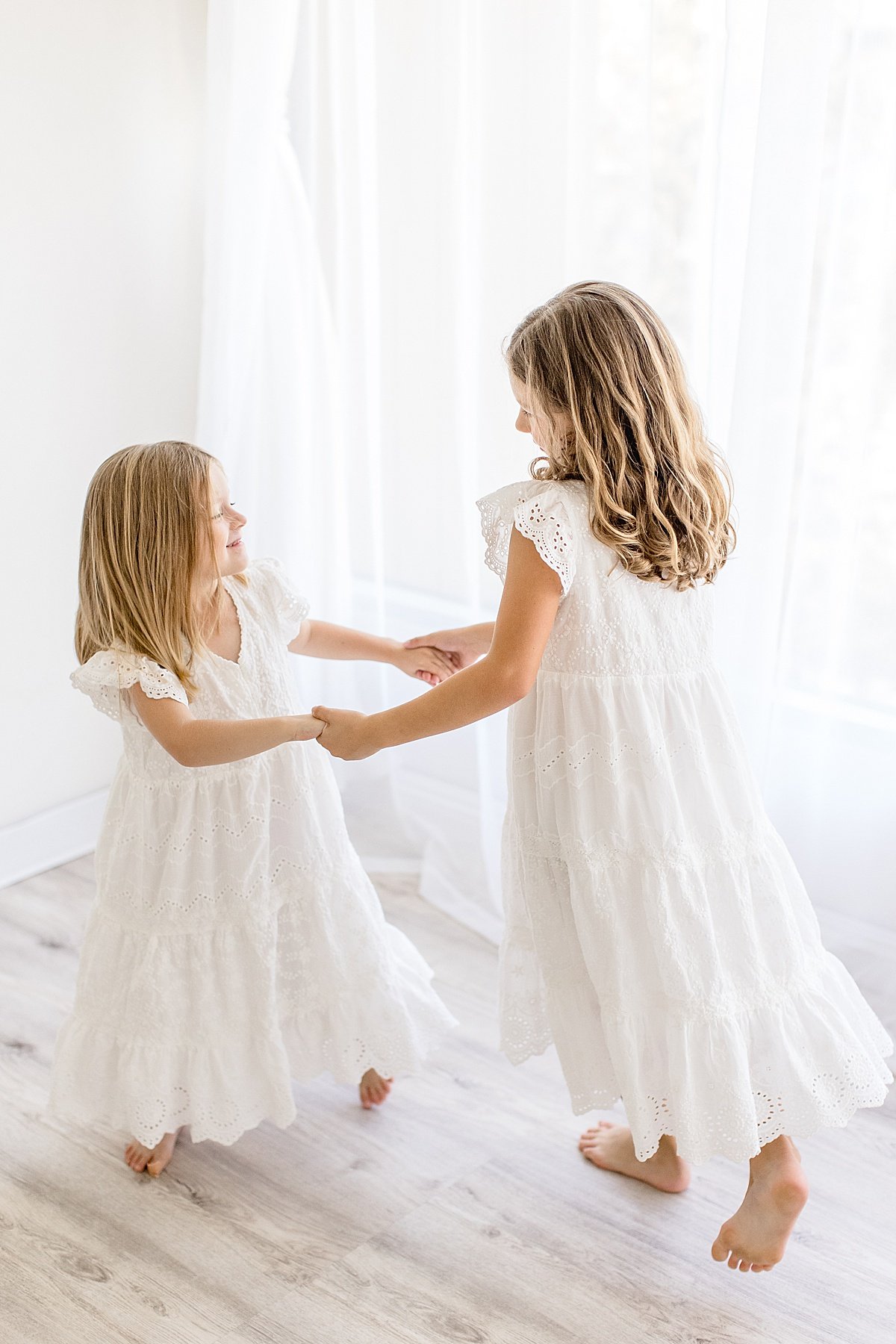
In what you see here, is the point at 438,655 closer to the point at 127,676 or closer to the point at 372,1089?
the point at 127,676

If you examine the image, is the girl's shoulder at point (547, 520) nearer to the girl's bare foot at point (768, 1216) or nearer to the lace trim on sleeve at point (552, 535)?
the lace trim on sleeve at point (552, 535)

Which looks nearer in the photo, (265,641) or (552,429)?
(552,429)

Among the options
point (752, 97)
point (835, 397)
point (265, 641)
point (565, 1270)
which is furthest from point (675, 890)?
point (752, 97)

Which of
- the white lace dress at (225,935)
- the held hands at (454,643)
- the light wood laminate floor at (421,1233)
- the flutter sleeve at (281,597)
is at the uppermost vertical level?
the flutter sleeve at (281,597)

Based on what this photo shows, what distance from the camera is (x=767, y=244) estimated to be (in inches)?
70.9

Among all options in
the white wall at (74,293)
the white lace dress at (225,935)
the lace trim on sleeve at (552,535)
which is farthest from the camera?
the white wall at (74,293)

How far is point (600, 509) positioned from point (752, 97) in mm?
761

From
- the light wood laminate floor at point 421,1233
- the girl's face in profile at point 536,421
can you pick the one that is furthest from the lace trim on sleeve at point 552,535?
the light wood laminate floor at point 421,1233

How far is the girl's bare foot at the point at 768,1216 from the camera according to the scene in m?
1.57

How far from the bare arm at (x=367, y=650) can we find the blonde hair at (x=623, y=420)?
431 millimetres

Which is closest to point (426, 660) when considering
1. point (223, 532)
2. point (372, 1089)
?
point (223, 532)

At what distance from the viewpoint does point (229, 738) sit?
5.17 feet

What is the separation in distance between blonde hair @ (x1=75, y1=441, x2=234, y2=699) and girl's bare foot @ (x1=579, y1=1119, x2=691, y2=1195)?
0.84m

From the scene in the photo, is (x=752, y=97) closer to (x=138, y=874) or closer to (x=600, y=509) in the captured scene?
(x=600, y=509)
